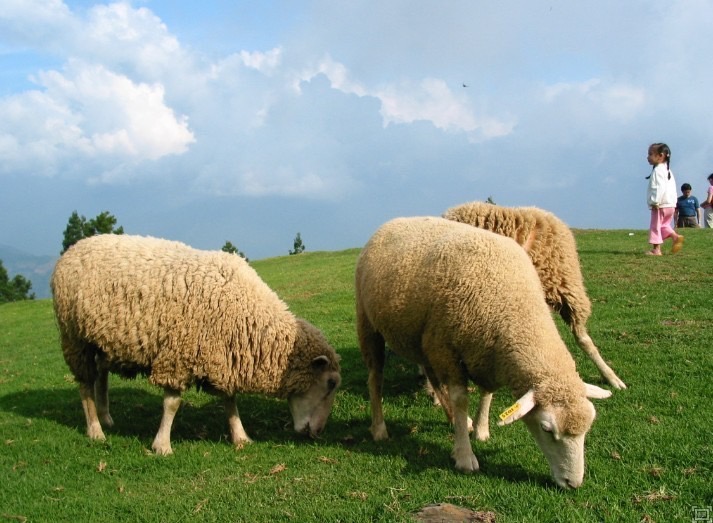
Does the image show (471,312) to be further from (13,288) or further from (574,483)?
(13,288)

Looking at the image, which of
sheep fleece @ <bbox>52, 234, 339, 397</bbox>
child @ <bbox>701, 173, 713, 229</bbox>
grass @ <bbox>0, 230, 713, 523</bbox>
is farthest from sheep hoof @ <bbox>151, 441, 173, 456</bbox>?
child @ <bbox>701, 173, 713, 229</bbox>

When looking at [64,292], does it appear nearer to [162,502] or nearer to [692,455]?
[162,502]

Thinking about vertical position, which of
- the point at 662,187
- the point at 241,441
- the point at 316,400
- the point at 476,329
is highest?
the point at 662,187

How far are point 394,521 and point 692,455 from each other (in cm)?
290

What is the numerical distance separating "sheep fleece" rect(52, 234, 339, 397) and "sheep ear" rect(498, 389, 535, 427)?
10.9ft

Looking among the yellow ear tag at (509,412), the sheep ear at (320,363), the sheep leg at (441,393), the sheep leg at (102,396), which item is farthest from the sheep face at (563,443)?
the sheep leg at (102,396)

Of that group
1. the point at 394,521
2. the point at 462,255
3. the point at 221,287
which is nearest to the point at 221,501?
the point at 394,521

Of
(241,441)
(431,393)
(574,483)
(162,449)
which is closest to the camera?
(574,483)

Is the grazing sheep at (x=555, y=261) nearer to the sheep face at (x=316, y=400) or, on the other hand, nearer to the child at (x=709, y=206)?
the sheep face at (x=316, y=400)

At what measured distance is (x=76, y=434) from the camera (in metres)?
7.94

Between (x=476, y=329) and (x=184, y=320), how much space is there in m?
3.61

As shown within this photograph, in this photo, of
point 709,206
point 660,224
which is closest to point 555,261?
point 660,224

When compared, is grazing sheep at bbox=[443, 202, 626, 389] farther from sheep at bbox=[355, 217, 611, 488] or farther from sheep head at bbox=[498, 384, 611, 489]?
sheep head at bbox=[498, 384, 611, 489]

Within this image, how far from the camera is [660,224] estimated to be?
15.8 meters
